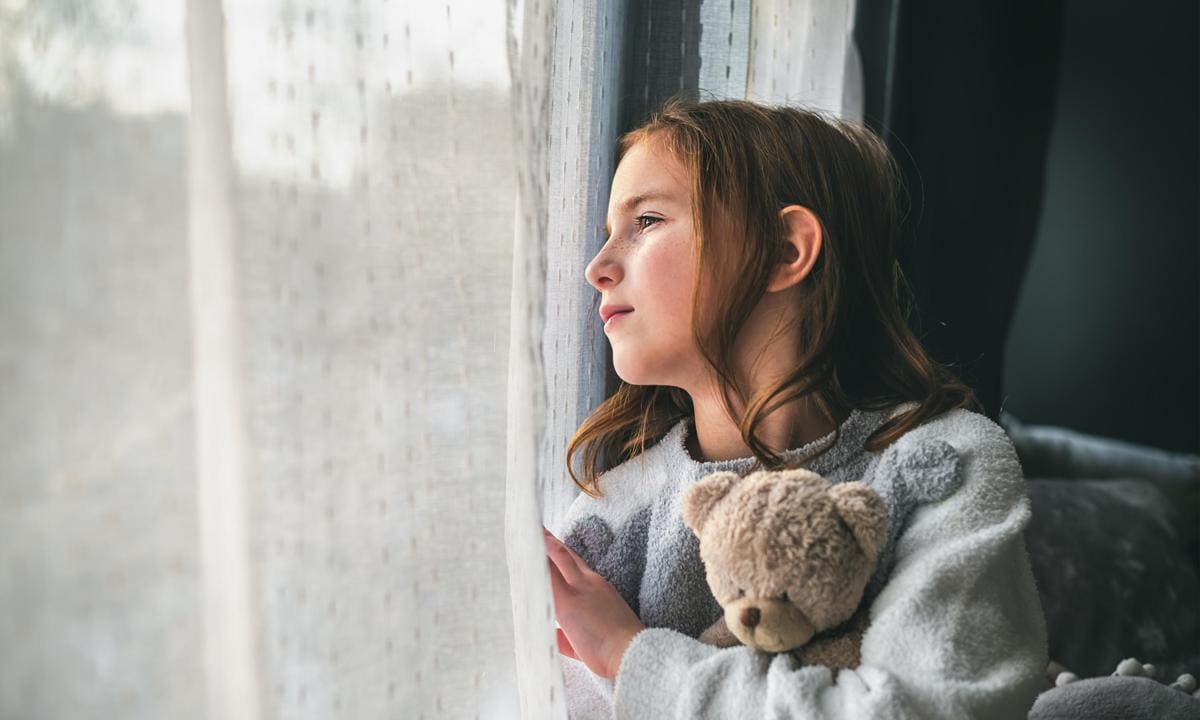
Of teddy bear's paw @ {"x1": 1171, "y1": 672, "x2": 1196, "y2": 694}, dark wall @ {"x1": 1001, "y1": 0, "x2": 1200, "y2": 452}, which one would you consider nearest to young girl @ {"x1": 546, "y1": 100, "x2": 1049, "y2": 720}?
teddy bear's paw @ {"x1": 1171, "y1": 672, "x2": 1196, "y2": 694}

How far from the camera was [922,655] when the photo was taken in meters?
0.76

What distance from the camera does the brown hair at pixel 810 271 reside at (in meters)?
0.94

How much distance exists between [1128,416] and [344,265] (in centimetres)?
247

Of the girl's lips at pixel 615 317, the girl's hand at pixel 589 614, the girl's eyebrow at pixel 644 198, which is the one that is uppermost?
the girl's eyebrow at pixel 644 198

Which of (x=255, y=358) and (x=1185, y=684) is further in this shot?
(x=1185, y=684)

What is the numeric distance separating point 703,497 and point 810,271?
275 millimetres

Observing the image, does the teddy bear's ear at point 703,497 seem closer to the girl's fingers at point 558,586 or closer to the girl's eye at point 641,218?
the girl's fingers at point 558,586

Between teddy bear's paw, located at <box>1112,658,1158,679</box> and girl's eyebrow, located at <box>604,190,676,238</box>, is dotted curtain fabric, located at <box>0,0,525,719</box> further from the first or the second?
teddy bear's paw, located at <box>1112,658,1158,679</box>

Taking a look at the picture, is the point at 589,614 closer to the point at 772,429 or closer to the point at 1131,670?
the point at 772,429

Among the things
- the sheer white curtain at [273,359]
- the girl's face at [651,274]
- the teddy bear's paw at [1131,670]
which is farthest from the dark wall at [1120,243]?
the sheer white curtain at [273,359]

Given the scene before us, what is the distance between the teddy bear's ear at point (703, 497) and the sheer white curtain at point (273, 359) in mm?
137

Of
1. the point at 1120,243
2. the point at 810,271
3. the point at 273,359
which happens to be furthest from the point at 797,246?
the point at 1120,243

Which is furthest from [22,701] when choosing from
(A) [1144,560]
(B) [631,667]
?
(A) [1144,560]

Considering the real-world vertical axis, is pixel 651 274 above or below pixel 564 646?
above
